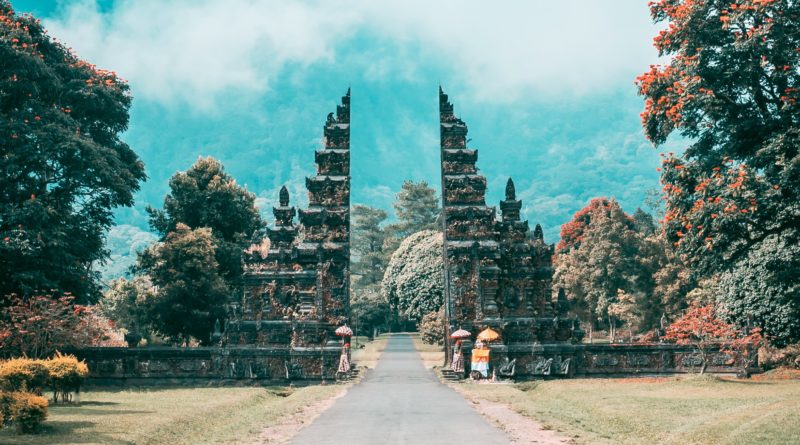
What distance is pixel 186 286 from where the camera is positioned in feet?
160

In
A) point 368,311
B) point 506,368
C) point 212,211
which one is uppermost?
point 212,211

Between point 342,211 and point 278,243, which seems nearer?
point 342,211

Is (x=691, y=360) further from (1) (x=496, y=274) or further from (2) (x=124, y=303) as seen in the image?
(2) (x=124, y=303)

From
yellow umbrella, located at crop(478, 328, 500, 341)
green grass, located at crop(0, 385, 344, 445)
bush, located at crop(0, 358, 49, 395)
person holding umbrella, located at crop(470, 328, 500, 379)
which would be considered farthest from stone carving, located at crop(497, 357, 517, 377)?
bush, located at crop(0, 358, 49, 395)

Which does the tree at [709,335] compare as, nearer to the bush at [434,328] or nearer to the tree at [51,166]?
the bush at [434,328]

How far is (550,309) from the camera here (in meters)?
40.7

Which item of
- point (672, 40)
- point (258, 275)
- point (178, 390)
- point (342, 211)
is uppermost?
point (672, 40)

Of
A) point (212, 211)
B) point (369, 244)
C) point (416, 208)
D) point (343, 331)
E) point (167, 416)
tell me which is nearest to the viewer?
point (167, 416)

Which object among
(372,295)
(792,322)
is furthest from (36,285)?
(372,295)

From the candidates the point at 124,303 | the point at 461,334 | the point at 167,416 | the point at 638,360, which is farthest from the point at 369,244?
the point at 167,416

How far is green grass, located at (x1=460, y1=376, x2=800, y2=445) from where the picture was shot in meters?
16.6

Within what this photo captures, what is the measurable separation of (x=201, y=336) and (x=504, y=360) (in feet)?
79.1

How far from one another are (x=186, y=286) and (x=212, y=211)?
29.0ft

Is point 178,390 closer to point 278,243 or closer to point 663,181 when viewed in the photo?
point 278,243
